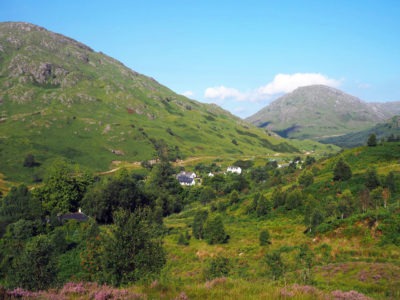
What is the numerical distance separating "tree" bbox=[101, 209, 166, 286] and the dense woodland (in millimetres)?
66

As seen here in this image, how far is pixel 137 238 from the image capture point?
20672mm

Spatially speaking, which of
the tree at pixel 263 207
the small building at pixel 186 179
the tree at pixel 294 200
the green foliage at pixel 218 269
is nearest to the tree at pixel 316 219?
the tree at pixel 294 200

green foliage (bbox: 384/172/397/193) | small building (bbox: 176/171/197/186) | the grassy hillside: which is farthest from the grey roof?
green foliage (bbox: 384/172/397/193)

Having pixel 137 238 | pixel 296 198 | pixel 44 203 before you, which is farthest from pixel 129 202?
pixel 137 238

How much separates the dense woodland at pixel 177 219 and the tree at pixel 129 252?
0.22 ft

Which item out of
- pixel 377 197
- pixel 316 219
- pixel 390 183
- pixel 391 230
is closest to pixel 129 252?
pixel 391 230

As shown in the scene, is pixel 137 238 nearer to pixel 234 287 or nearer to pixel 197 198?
pixel 234 287

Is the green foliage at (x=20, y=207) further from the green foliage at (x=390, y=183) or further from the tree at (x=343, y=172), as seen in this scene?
the green foliage at (x=390, y=183)

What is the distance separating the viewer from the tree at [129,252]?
18.9 m

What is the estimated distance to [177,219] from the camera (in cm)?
9544

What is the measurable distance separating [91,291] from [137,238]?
938 cm

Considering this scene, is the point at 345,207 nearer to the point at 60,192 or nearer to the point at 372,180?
the point at 372,180

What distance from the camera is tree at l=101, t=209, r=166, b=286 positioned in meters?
18.9

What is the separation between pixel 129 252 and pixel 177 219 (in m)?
76.9
